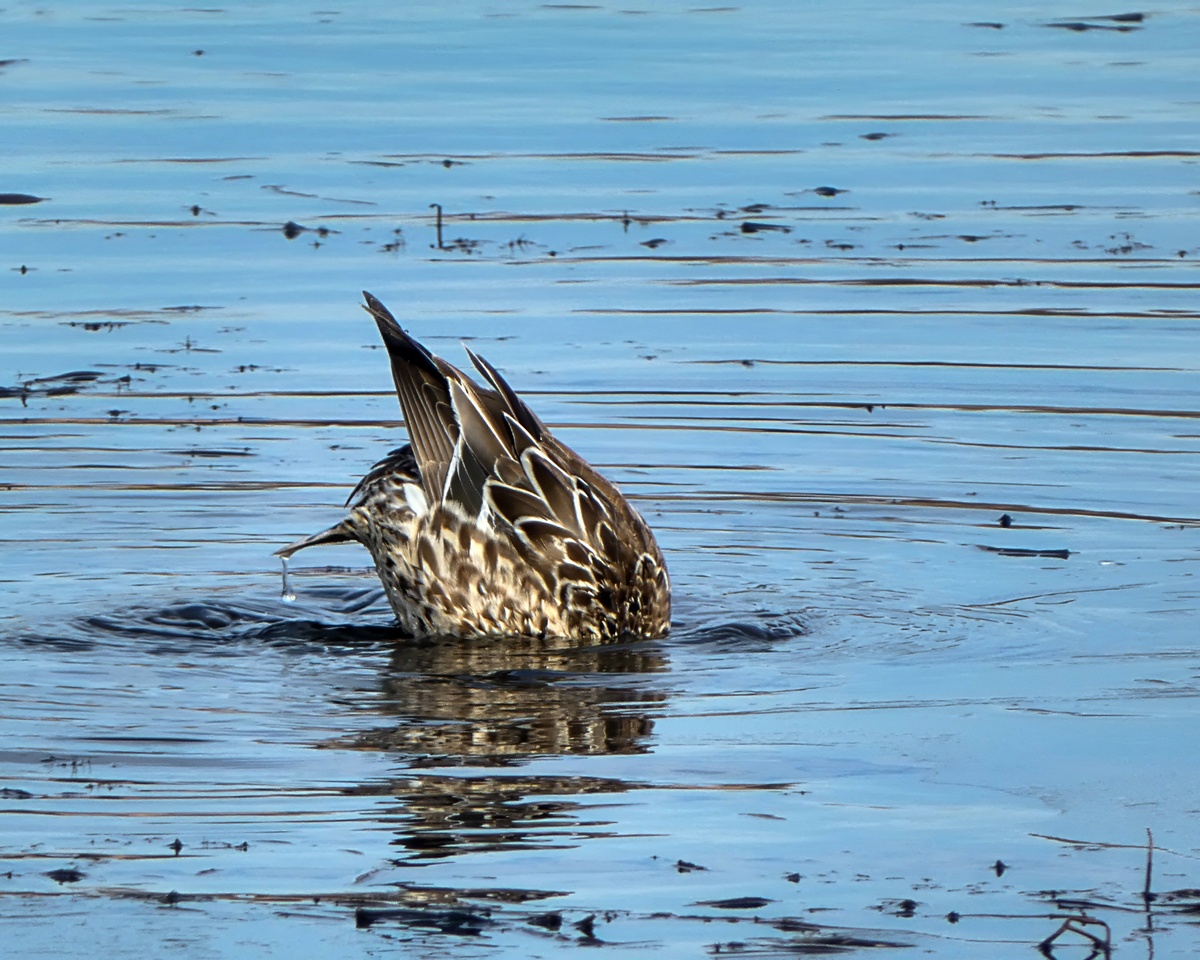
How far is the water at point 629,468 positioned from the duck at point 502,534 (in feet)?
0.54

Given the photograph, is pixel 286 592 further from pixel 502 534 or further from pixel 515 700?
pixel 515 700

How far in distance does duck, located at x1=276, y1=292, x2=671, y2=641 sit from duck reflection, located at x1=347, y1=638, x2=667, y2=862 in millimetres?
117

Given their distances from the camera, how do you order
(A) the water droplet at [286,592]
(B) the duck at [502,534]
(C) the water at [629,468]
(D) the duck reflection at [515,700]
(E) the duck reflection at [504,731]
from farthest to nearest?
(A) the water droplet at [286,592]
(B) the duck at [502,534]
(D) the duck reflection at [515,700]
(E) the duck reflection at [504,731]
(C) the water at [629,468]

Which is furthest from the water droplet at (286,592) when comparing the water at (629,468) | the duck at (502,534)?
the duck at (502,534)

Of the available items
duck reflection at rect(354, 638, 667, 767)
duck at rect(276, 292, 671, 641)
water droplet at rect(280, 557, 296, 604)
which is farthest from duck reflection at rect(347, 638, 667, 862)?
water droplet at rect(280, 557, 296, 604)

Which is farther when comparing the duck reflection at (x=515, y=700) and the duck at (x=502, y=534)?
the duck at (x=502, y=534)

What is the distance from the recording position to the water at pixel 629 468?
18.3 feet

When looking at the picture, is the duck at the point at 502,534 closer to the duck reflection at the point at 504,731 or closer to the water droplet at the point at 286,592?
the duck reflection at the point at 504,731

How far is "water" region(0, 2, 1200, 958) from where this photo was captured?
5.57 metres

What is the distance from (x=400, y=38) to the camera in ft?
67.3

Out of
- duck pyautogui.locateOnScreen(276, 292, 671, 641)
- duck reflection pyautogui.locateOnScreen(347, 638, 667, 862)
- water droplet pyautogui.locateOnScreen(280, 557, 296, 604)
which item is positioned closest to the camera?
duck reflection pyautogui.locateOnScreen(347, 638, 667, 862)

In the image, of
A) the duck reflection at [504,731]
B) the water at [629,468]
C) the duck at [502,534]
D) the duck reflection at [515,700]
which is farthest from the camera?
the duck at [502,534]

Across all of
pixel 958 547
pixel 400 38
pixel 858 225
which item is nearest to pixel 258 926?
pixel 958 547

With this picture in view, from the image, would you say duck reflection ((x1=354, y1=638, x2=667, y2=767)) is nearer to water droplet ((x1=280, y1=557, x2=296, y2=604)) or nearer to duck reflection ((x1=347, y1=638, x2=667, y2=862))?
duck reflection ((x1=347, y1=638, x2=667, y2=862))
